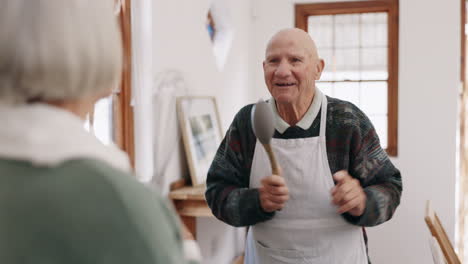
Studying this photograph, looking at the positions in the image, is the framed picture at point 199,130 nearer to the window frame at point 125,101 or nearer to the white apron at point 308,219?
the window frame at point 125,101

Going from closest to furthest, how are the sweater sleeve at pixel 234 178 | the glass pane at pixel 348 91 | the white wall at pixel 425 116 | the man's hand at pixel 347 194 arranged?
1. the man's hand at pixel 347 194
2. the sweater sleeve at pixel 234 178
3. the white wall at pixel 425 116
4. the glass pane at pixel 348 91

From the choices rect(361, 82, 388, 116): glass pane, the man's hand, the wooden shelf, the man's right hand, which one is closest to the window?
rect(361, 82, 388, 116): glass pane

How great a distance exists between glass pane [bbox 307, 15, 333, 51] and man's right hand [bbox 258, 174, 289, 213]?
3.40 m

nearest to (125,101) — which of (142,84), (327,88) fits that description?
(142,84)

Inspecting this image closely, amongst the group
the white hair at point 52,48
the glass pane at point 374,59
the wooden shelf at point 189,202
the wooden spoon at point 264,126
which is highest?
the glass pane at point 374,59

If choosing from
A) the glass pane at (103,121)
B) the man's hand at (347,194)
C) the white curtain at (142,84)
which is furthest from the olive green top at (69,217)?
the white curtain at (142,84)

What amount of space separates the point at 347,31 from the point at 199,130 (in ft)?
6.69

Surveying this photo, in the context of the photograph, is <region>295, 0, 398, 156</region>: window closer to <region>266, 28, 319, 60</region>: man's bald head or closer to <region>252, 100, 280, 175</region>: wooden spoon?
<region>266, 28, 319, 60</region>: man's bald head

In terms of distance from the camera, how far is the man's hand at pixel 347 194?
1388mm

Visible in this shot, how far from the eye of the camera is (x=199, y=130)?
3215 mm

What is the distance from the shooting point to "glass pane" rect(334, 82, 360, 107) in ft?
15.1

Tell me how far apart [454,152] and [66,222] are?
4172 millimetres

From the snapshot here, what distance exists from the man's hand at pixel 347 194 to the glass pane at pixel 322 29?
3348 mm

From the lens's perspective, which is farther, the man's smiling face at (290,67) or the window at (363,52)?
the window at (363,52)
